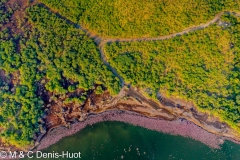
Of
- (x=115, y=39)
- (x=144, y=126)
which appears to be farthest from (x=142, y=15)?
(x=144, y=126)

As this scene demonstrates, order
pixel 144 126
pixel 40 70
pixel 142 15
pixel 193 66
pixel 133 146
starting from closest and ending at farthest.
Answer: pixel 133 146
pixel 193 66
pixel 144 126
pixel 40 70
pixel 142 15

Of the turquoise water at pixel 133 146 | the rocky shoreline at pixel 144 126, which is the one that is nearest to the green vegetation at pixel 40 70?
the rocky shoreline at pixel 144 126

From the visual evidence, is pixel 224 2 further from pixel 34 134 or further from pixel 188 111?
pixel 34 134

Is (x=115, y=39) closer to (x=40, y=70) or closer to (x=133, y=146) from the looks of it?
(x=40, y=70)

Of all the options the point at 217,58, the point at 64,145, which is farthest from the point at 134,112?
the point at 217,58

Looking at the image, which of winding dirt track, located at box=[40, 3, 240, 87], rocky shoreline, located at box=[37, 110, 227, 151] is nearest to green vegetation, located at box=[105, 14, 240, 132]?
winding dirt track, located at box=[40, 3, 240, 87]

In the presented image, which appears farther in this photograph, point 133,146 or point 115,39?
point 115,39

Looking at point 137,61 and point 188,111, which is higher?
point 137,61

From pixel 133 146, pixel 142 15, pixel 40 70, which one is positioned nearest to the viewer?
pixel 133 146

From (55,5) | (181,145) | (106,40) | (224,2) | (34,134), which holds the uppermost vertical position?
→ (55,5)
